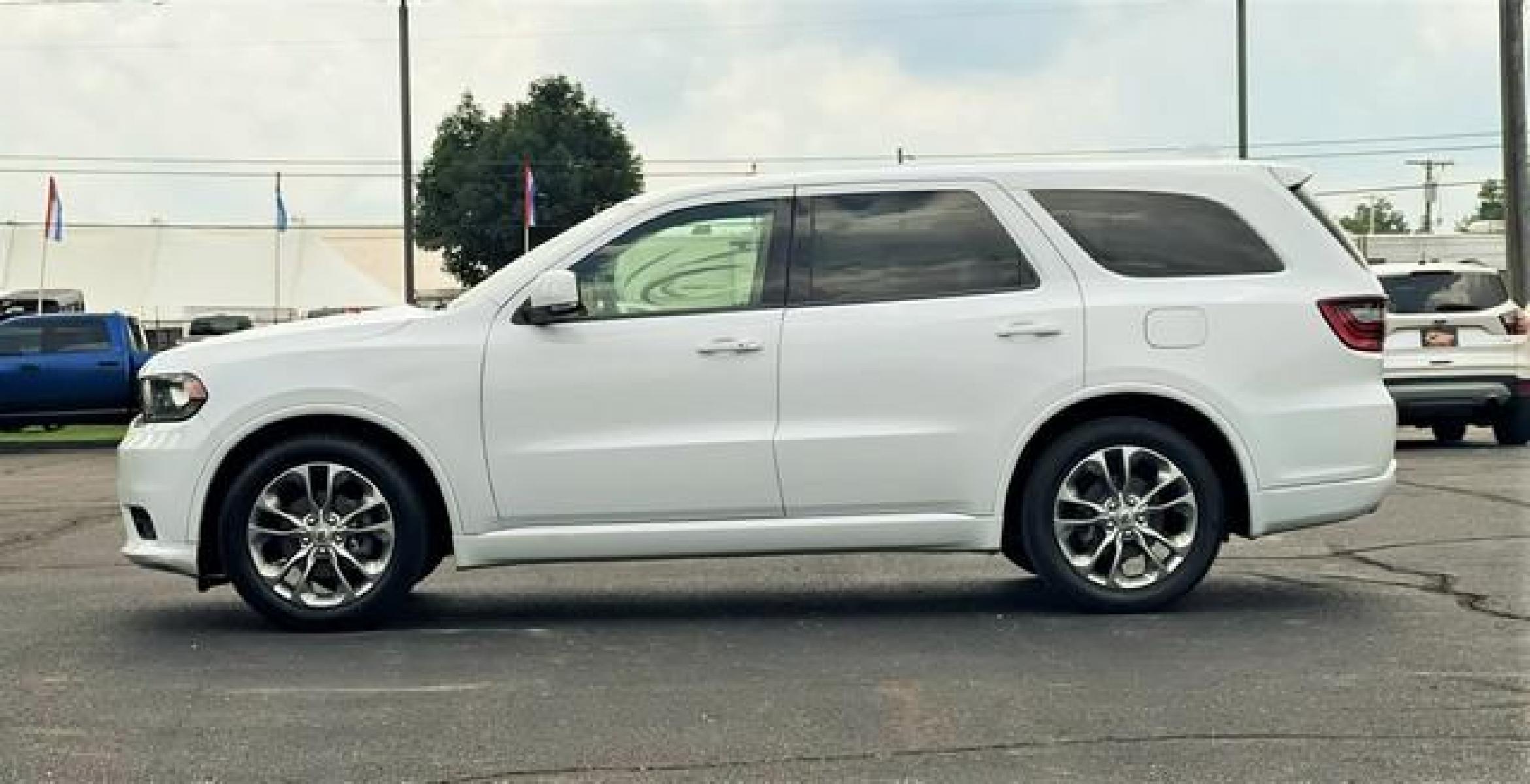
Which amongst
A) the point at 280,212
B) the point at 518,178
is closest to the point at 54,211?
the point at 280,212

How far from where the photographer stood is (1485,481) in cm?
1169

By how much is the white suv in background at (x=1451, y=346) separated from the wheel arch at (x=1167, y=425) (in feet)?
27.0

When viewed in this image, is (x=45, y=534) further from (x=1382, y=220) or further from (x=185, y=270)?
(x=1382, y=220)

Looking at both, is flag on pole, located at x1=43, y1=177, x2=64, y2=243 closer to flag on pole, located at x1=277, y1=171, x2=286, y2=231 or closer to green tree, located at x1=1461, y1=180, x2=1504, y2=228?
flag on pole, located at x1=277, y1=171, x2=286, y2=231

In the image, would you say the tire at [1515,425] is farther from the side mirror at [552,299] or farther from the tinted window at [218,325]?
the tinted window at [218,325]

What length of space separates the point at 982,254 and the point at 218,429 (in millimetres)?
3063

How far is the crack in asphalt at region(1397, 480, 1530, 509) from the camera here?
33.9 feet

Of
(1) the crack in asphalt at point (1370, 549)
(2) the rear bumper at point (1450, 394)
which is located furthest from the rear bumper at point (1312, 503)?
(2) the rear bumper at point (1450, 394)

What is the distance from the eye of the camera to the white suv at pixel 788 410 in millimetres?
6555

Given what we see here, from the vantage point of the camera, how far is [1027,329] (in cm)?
662

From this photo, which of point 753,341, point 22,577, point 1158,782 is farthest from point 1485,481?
point 22,577

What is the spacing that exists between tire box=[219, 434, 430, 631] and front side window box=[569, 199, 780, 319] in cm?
106

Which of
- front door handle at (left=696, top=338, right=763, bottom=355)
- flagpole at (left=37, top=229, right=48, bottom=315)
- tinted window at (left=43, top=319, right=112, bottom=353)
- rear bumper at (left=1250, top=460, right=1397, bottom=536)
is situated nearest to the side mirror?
front door handle at (left=696, top=338, right=763, bottom=355)

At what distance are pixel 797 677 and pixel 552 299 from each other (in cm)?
175
